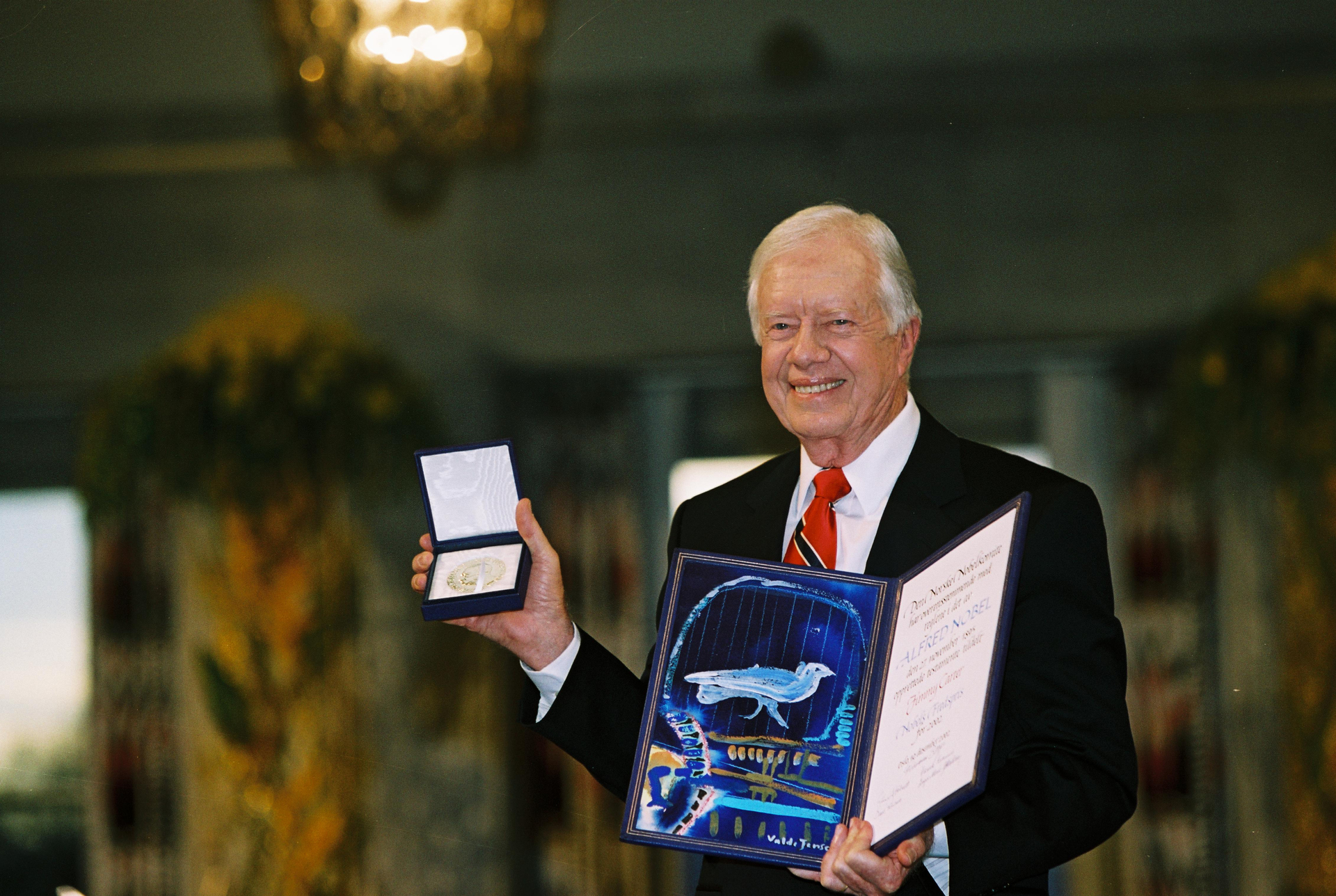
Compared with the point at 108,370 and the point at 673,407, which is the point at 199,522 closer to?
the point at 108,370

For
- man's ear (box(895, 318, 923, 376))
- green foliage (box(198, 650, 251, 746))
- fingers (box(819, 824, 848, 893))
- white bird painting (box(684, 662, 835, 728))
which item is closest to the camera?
fingers (box(819, 824, 848, 893))

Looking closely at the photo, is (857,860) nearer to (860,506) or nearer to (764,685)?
(764,685)

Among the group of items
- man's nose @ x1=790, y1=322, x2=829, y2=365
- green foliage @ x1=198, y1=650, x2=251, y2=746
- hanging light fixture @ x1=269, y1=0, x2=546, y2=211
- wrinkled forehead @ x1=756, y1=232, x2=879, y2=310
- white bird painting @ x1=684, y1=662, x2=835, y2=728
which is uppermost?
hanging light fixture @ x1=269, y1=0, x2=546, y2=211

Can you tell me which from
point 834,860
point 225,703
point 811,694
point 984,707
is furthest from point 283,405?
point 984,707

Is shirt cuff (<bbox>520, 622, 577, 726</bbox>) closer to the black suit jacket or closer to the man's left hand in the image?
the black suit jacket

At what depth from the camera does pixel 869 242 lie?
1.97 metres

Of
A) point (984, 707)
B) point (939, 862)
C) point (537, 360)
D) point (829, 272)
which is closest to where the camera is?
Result: point (984, 707)

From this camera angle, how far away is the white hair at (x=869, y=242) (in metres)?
1.97

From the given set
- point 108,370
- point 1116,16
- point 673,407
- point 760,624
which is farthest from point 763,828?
point 108,370

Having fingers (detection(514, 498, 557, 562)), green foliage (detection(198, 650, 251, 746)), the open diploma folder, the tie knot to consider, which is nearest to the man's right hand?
fingers (detection(514, 498, 557, 562))

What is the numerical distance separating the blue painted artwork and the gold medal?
10.2 inches

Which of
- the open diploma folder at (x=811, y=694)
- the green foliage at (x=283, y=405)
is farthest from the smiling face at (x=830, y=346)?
the green foliage at (x=283, y=405)

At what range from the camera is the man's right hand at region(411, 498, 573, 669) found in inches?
73.6

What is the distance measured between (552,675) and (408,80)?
81.1 inches
